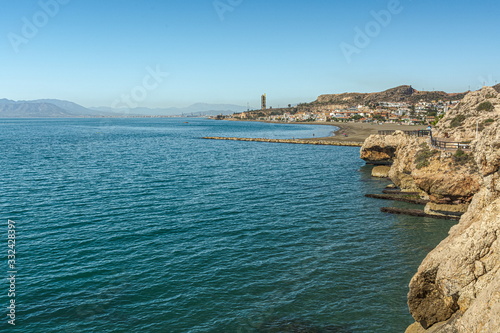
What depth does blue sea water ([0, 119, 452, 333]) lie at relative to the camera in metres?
18.1

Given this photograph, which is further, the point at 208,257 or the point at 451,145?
the point at 451,145

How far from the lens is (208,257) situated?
24859mm

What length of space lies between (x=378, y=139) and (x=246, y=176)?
2268 cm

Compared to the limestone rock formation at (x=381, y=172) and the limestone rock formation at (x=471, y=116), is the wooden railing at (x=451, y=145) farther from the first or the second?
the limestone rock formation at (x=381, y=172)

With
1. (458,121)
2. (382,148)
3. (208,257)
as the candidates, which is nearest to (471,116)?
(458,121)

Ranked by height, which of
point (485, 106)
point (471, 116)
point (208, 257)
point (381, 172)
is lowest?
point (208, 257)

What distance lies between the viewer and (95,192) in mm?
42906

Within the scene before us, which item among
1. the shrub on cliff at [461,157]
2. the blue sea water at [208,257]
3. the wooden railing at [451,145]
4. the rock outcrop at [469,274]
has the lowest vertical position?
the blue sea water at [208,257]

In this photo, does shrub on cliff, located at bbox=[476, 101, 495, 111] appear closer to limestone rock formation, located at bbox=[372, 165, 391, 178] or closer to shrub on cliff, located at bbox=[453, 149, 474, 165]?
limestone rock formation, located at bbox=[372, 165, 391, 178]

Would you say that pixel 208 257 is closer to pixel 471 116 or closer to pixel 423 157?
pixel 423 157

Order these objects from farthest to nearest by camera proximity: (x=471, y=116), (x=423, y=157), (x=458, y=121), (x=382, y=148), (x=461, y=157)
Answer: (x=382, y=148)
(x=458, y=121)
(x=471, y=116)
(x=423, y=157)
(x=461, y=157)

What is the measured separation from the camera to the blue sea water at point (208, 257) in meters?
18.1

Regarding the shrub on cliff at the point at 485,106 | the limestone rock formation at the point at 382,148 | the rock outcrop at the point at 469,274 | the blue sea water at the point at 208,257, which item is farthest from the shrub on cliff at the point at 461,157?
the shrub on cliff at the point at 485,106

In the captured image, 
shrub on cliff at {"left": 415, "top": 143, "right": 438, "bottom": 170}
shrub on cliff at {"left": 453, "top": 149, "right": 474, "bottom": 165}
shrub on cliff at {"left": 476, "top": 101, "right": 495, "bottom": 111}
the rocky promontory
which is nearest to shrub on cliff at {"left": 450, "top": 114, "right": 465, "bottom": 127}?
shrub on cliff at {"left": 476, "top": 101, "right": 495, "bottom": 111}
